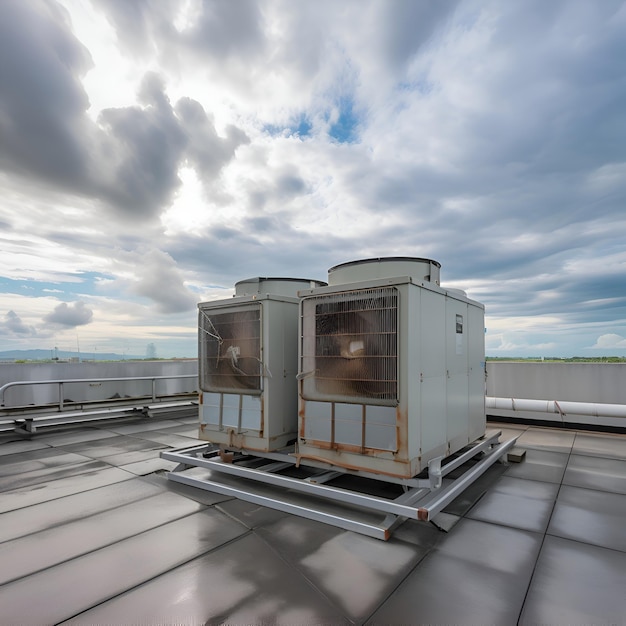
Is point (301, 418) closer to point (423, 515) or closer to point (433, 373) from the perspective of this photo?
point (433, 373)

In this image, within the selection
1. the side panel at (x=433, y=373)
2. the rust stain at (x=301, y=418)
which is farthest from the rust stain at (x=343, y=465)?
the side panel at (x=433, y=373)

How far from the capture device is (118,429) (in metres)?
9.03

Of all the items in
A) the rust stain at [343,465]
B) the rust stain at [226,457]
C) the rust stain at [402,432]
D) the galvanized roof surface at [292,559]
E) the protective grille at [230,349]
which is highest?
the protective grille at [230,349]

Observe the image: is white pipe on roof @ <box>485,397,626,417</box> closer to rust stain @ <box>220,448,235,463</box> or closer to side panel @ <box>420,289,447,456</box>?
side panel @ <box>420,289,447,456</box>

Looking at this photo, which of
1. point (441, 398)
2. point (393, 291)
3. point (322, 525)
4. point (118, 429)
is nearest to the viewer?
point (322, 525)

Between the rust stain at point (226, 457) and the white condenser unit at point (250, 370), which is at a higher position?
the white condenser unit at point (250, 370)

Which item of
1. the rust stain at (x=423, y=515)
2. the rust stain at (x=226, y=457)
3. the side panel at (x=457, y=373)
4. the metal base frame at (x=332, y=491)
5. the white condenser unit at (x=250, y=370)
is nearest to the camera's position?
the rust stain at (x=423, y=515)

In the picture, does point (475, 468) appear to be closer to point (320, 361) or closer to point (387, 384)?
point (387, 384)

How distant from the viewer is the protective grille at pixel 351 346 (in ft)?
13.9

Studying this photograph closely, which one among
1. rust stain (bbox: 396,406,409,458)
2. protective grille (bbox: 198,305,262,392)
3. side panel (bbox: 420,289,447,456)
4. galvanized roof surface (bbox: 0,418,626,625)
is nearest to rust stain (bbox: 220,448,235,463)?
galvanized roof surface (bbox: 0,418,626,625)

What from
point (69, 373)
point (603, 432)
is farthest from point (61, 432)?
point (603, 432)

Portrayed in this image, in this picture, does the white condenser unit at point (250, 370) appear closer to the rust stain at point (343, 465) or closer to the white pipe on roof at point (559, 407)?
the rust stain at point (343, 465)

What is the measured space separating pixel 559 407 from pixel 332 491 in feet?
21.6

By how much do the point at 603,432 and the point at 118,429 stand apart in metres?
10.5
